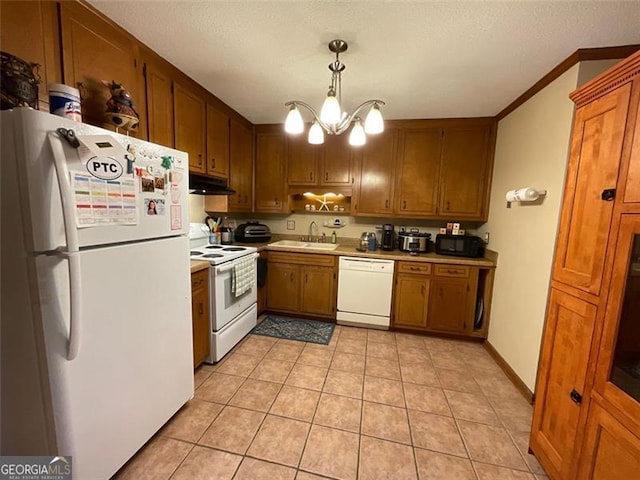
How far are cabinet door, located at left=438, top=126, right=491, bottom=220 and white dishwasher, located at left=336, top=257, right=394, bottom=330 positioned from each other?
1.03 m

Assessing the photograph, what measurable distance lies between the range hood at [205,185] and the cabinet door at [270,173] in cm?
75

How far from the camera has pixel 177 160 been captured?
1.59 meters

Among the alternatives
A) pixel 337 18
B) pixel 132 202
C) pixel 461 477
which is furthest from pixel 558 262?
pixel 132 202

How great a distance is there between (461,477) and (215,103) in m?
3.37

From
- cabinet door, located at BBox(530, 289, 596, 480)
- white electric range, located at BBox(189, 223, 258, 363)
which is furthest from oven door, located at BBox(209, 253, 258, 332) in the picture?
cabinet door, located at BBox(530, 289, 596, 480)

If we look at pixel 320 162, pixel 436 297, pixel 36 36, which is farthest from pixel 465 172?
pixel 36 36

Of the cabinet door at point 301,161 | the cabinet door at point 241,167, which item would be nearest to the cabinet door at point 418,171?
the cabinet door at point 301,161

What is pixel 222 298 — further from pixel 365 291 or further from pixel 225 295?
pixel 365 291

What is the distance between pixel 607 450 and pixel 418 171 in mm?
2655

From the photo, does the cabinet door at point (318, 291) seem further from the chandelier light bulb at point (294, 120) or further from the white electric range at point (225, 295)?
the chandelier light bulb at point (294, 120)

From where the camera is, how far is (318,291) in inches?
128

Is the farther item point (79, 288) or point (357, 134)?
point (357, 134)

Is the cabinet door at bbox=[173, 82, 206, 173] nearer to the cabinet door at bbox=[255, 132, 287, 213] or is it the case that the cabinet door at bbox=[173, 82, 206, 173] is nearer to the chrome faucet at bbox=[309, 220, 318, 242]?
the cabinet door at bbox=[255, 132, 287, 213]

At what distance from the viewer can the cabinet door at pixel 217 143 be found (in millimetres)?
2613
